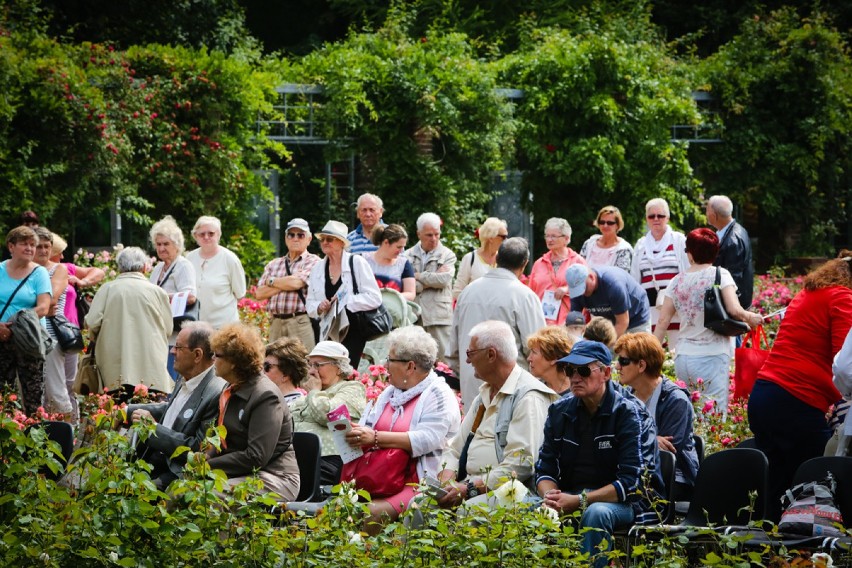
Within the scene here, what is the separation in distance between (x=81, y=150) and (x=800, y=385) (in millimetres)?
10478

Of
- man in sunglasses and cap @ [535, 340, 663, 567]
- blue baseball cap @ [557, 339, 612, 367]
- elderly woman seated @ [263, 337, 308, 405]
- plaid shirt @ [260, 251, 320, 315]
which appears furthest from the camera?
plaid shirt @ [260, 251, 320, 315]

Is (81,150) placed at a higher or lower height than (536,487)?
higher

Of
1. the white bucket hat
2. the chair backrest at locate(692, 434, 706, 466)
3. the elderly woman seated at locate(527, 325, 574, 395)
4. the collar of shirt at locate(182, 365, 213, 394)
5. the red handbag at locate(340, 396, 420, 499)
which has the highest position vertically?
the white bucket hat

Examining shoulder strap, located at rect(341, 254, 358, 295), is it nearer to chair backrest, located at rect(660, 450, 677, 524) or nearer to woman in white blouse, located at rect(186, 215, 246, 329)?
woman in white blouse, located at rect(186, 215, 246, 329)

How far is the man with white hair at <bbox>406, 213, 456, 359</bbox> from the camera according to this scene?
10.3 metres

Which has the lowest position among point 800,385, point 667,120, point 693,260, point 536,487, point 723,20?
point 536,487

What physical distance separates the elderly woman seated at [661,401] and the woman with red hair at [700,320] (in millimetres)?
1885

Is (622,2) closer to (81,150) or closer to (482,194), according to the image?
(482,194)

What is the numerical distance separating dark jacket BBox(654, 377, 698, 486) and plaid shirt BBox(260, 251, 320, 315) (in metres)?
4.18

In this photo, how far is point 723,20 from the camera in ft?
81.3

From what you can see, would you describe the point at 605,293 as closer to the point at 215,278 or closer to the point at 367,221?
the point at 367,221

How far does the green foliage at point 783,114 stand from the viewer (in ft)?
64.3

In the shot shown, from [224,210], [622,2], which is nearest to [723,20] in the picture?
[622,2]

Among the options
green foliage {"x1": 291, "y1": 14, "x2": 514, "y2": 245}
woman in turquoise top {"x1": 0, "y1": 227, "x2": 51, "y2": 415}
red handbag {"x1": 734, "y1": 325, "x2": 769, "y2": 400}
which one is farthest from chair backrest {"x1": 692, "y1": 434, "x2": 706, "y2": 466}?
green foliage {"x1": 291, "y1": 14, "x2": 514, "y2": 245}
